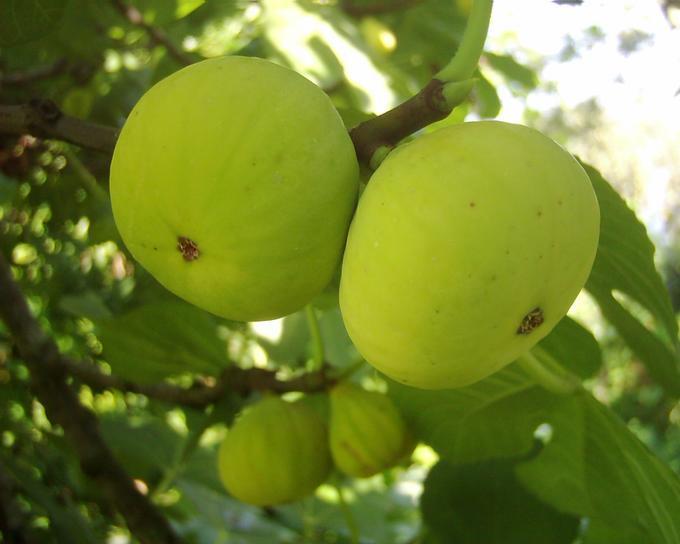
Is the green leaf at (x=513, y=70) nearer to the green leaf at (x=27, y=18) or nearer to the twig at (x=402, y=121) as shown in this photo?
the green leaf at (x=27, y=18)

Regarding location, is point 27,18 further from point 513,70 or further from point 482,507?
point 513,70

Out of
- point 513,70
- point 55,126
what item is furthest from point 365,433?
point 513,70

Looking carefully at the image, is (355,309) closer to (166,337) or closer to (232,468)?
(232,468)

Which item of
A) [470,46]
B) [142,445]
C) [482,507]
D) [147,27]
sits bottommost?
[142,445]

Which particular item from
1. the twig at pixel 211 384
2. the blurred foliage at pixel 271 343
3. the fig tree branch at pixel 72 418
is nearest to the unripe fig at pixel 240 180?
the blurred foliage at pixel 271 343

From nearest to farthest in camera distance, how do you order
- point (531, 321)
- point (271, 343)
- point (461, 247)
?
point (461, 247)
point (531, 321)
point (271, 343)
